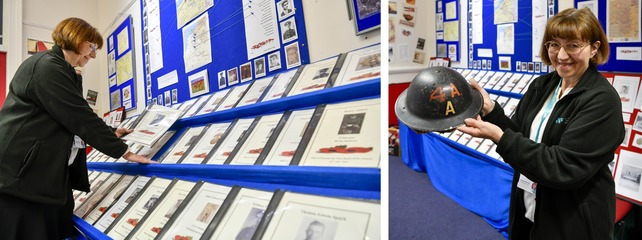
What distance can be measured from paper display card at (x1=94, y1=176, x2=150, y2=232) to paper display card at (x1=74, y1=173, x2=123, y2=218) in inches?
9.1

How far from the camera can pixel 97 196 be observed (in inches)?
73.2

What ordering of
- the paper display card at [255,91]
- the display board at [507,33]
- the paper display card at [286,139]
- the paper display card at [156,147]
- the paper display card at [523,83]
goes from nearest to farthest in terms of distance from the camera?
the paper display card at [286,139], the paper display card at [255,91], the paper display card at [156,147], the paper display card at [523,83], the display board at [507,33]

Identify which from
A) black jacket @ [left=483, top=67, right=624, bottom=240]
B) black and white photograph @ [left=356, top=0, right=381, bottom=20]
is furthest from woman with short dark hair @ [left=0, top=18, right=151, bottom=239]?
black jacket @ [left=483, top=67, right=624, bottom=240]

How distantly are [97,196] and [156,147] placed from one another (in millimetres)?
419

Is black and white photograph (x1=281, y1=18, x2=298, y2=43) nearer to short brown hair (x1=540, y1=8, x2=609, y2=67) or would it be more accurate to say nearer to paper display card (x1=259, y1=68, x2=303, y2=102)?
paper display card (x1=259, y1=68, x2=303, y2=102)

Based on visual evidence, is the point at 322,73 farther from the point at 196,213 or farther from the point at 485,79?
the point at 485,79

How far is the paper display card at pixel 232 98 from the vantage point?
1744mm

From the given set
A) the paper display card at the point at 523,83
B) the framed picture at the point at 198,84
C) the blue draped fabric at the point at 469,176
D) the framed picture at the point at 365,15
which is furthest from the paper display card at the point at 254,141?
the paper display card at the point at 523,83

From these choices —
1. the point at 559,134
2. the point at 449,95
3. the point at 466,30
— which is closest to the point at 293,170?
Result: the point at 449,95

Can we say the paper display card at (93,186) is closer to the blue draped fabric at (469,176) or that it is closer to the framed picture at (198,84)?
the framed picture at (198,84)

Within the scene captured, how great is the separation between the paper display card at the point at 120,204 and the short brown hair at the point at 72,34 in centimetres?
70

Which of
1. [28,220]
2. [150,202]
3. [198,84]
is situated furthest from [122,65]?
[150,202]

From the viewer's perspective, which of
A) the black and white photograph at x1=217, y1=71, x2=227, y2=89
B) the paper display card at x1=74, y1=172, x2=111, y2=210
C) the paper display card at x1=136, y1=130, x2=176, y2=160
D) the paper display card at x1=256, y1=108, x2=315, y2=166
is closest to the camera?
the paper display card at x1=256, y1=108, x2=315, y2=166

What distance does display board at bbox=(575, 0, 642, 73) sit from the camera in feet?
7.54
